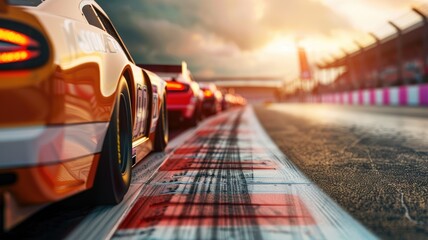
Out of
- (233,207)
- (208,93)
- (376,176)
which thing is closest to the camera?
(233,207)

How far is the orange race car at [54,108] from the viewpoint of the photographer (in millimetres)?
1995

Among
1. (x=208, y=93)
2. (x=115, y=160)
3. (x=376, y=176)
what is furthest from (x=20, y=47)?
(x=208, y=93)

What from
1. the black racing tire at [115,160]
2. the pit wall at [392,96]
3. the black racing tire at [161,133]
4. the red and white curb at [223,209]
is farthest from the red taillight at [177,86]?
the pit wall at [392,96]

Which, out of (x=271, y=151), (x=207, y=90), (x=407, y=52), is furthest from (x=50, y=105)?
(x=407, y=52)

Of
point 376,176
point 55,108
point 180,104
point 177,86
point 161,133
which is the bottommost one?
point 376,176

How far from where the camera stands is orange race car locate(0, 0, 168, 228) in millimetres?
1995

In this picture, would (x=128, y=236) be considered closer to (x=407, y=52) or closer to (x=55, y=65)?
(x=55, y=65)

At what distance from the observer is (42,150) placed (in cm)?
205

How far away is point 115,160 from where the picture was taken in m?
2.98

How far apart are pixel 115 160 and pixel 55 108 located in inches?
36.3

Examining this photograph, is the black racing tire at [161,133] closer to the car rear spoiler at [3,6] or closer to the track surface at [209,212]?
the track surface at [209,212]

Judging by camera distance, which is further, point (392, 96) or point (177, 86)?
Answer: point (392, 96)

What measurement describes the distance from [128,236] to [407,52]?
44996mm

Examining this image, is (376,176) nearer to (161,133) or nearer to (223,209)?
(223,209)
